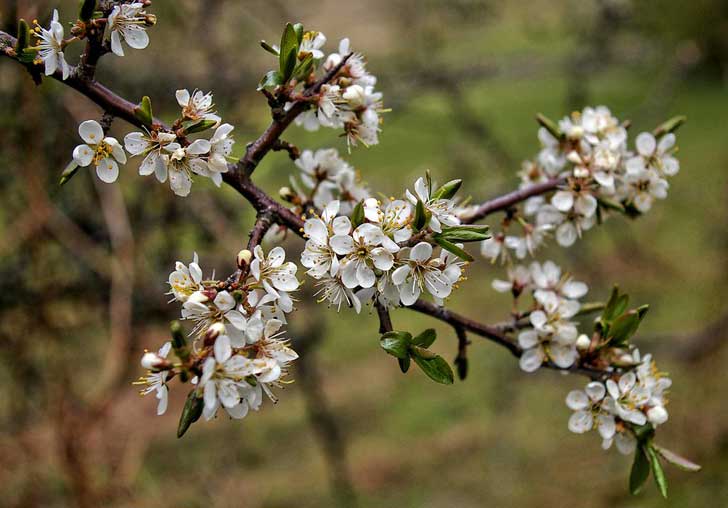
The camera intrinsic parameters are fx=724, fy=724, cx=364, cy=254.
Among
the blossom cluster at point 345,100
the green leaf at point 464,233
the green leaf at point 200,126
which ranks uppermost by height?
the blossom cluster at point 345,100

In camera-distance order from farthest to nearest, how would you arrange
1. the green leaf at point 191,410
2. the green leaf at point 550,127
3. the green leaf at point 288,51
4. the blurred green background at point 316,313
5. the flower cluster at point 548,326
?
1. the blurred green background at point 316,313
2. the green leaf at point 550,127
3. the flower cluster at point 548,326
4. the green leaf at point 288,51
5. the green leaf at point 191,410

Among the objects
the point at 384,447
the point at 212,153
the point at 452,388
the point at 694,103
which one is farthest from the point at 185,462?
the point at 694,103

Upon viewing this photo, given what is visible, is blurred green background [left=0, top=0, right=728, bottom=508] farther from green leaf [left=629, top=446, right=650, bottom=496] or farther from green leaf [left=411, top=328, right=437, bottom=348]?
green leaf [left=629, top=446, right=650, bottom=496]

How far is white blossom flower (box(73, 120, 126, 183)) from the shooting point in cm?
74

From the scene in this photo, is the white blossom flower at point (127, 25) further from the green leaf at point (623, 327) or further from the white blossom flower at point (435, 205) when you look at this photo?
the green leaf at point (623, 327)

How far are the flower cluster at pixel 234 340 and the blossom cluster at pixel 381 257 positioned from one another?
0.04m

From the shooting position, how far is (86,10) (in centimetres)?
72

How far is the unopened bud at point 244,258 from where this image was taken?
686 millimetres

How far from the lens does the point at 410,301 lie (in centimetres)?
71

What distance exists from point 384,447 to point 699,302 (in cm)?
220

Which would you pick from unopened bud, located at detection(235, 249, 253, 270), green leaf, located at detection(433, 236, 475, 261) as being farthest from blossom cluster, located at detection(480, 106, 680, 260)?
unopened bud, located at detection(235, 249, 253, 270)

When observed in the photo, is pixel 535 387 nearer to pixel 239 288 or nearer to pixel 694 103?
pixel 239 288

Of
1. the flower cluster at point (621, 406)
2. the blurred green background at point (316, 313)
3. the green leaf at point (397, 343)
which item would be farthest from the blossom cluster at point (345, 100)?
the flower cluster at point (621, 406)

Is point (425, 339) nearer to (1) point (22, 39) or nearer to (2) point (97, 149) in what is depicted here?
(2) point (97, 149)
